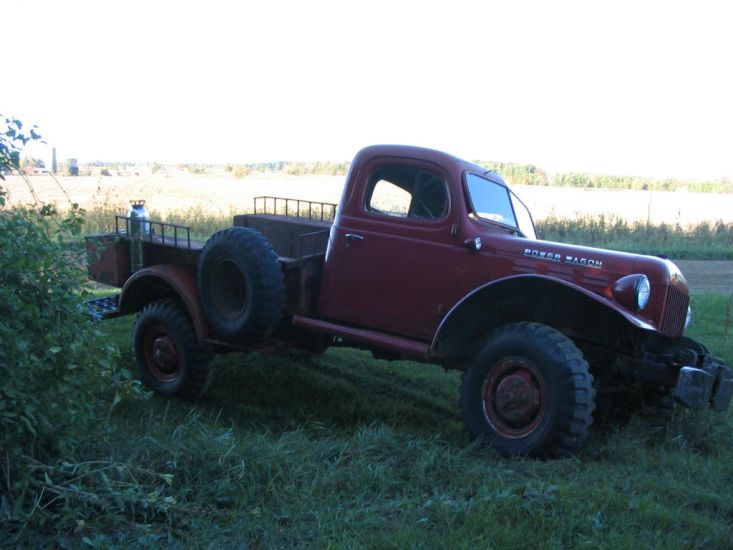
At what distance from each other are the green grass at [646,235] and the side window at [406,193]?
42.9 ft

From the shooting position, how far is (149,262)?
22.8 ft

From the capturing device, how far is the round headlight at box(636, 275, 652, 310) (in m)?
4.83

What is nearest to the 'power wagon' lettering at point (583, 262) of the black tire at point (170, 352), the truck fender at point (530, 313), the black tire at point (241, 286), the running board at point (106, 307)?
the truck fender at point (530, 313)

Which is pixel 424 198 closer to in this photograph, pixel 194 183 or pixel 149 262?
pixel 149 262

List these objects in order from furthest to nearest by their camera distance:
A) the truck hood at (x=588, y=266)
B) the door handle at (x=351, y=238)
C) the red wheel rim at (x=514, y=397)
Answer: the door handle at (x=351, y=238) → the truck hood at (x=588, y=266) → the red wheel rim at (x=514, y=397)

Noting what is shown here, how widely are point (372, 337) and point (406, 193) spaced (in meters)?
1.16

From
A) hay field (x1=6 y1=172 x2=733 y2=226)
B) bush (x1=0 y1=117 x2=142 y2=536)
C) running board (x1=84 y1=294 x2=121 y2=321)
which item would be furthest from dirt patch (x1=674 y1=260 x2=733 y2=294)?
bush (x1=0 y1=117 x2=142 y2=536)

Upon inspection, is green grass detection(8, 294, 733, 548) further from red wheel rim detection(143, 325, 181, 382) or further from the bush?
red wheel rim detection(143, 325, 181, 382)

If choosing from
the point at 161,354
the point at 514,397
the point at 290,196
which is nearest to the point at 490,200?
the point at 514,397

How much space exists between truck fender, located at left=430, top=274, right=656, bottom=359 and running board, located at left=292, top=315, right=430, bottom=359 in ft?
0.71

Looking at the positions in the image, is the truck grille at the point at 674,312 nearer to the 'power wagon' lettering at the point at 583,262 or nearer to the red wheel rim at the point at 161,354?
the 'power wagon' lettering at the point at 583,262

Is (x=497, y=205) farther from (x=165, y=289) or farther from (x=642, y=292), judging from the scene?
(x=165, y=289)

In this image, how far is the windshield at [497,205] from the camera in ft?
18.8

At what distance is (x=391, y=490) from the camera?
4055 mm
